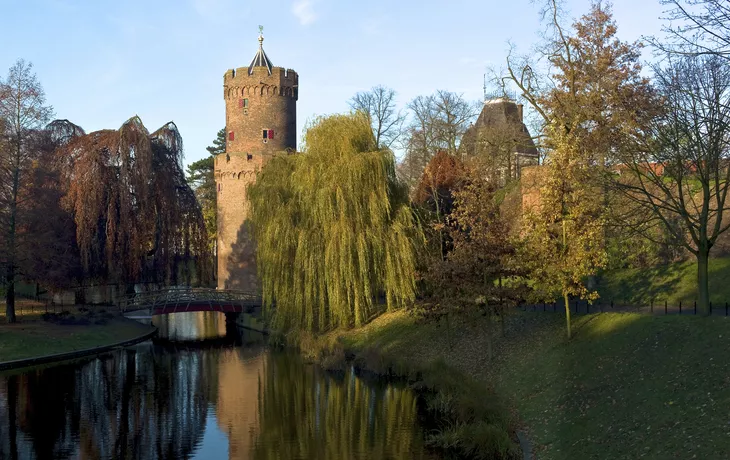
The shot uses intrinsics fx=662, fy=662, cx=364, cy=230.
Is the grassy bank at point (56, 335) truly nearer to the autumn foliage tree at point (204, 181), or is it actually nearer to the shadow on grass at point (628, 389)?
the shadow on grass at point (628, 389)

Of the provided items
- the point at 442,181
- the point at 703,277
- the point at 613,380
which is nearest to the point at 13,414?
the point at 613,380

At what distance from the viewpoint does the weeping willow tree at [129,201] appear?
32.1 m

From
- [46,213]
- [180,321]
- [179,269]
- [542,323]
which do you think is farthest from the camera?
[180,321]

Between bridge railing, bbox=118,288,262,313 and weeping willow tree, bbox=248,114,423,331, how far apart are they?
372 inches

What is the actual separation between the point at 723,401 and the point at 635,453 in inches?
76.7

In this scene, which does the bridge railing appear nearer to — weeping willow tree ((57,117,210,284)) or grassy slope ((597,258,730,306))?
weeping willow tree ((57,117,210,284))

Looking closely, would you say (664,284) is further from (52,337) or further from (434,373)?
(52,337)

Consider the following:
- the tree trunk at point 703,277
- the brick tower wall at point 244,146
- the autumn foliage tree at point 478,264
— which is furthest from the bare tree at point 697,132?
the brick tower wall at point 244,146

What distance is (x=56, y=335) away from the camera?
2908 centimetres

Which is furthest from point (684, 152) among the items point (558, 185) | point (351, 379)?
point (351, 379)

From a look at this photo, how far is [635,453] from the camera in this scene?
10992 millimetres

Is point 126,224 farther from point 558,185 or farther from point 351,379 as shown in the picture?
point 558,185

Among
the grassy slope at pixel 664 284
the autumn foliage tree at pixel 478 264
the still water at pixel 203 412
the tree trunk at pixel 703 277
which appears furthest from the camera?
the grassy slope at pixel 664 284

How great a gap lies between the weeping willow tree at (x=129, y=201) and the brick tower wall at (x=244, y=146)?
8.62 metres
